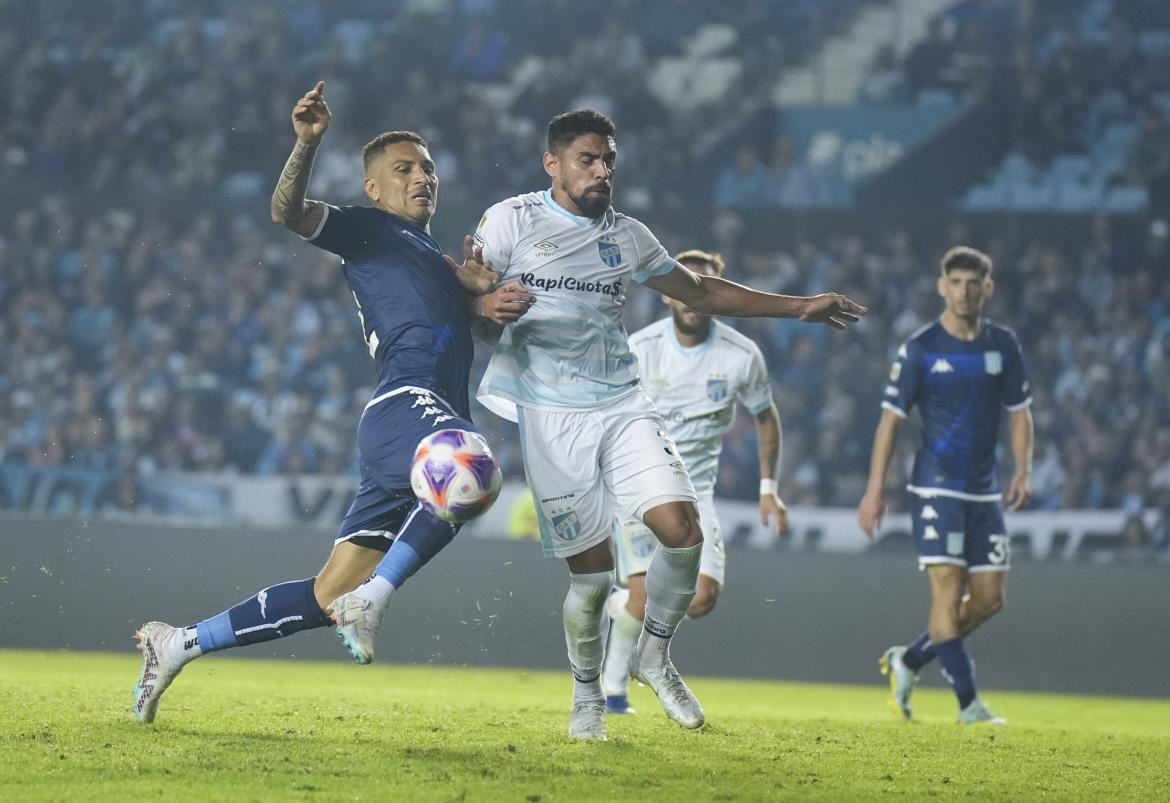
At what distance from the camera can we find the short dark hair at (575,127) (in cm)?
592

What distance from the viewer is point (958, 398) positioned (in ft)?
27.0

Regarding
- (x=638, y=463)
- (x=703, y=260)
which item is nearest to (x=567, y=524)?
(x=638, y=463)

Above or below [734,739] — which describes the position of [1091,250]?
above

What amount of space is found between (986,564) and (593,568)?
295 cm

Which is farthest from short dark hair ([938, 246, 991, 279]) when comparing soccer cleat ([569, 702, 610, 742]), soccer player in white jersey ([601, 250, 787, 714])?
soccer cleat ([569, 702, 610, 742])

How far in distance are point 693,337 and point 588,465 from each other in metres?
2.52

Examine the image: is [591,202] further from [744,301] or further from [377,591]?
[377,591]

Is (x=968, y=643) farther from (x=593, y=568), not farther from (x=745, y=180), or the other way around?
(x=745, y=180)

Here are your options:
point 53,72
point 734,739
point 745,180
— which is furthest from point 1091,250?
point 53,72

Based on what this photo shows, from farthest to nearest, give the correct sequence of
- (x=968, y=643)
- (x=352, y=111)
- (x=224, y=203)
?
(x=352, y=111) < (x=224, y=203) < (x=968, y=643)

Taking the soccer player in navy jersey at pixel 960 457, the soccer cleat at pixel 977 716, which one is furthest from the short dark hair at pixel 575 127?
the soccer cleat at pixel 977 716

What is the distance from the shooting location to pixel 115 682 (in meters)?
8.29

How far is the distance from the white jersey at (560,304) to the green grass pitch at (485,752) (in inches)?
55.3

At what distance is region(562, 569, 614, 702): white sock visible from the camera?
6.04m
